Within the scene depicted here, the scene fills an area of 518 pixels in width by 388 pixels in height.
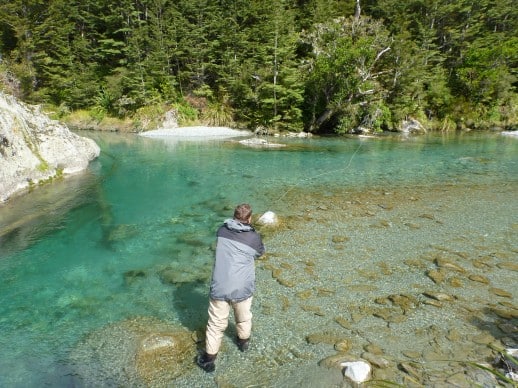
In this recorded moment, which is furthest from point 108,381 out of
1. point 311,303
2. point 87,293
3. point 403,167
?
point 403,167

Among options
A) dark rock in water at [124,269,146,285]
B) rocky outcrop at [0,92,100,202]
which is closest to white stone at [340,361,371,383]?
dark rock in water at [124,269,146,285]

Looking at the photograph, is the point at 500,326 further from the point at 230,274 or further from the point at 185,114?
the point at 185,114

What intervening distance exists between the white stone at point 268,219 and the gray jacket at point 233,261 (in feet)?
17.2

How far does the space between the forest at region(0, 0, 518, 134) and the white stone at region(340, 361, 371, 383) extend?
2911cm

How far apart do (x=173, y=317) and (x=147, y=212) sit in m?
5.93

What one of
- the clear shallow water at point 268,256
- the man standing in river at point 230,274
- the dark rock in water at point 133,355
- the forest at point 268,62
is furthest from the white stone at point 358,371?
the forest at point 268,62

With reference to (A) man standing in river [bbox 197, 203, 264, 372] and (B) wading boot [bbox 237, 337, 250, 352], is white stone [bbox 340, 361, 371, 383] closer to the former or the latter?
(B) wading boot [bbox 237, 337, 250, 352]

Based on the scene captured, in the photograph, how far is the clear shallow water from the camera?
5047 mm

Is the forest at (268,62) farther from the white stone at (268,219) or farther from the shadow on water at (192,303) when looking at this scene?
the shadow on water at (192,303)

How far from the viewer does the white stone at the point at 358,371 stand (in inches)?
164

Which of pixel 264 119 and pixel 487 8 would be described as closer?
pixel 264 119

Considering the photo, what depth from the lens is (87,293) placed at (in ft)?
21.1

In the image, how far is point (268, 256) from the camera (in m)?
7.86

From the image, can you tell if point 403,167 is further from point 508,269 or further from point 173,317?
point 173,317
